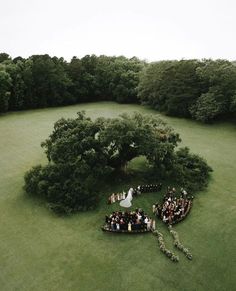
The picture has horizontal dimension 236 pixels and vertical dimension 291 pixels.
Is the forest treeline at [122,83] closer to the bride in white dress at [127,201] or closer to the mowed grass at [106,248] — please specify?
the mowed grass at [106,248]

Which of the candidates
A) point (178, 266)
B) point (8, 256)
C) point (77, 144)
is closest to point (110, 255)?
point (178, 266)

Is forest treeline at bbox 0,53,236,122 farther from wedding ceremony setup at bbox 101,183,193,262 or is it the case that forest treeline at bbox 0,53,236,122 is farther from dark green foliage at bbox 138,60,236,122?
wedding ceremony setup at bbox 101,183,193,262

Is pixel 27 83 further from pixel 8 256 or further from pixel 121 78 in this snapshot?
pixel 8 256

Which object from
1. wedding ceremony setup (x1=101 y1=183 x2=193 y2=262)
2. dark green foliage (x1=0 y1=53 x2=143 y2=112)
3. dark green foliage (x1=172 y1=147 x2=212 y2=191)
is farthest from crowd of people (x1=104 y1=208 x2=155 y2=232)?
dark green foliage (x1=0 y1=53 x2=143 y2=112)

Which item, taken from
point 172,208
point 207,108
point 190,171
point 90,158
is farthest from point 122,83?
point 172,208

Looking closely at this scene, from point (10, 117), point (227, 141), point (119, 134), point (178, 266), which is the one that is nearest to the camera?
point (178, 266)
